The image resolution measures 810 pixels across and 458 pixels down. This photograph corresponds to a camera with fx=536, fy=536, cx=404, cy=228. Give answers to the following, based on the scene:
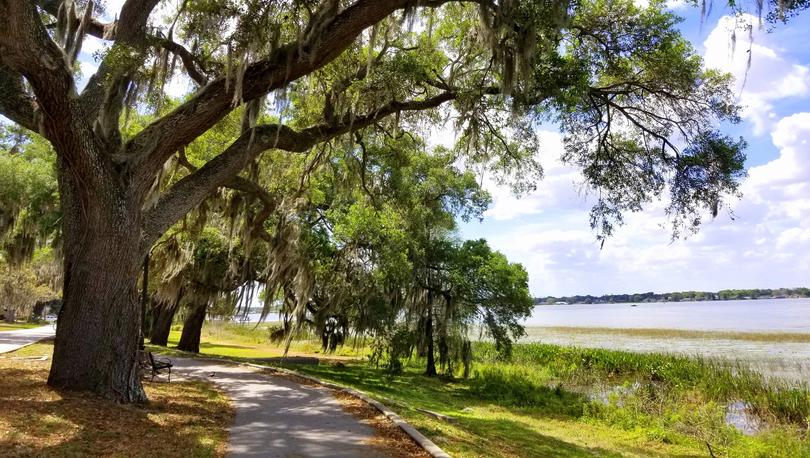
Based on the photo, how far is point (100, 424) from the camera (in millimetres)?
6395

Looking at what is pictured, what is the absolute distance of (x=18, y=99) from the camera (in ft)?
25.0

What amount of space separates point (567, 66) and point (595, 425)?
30.3ft

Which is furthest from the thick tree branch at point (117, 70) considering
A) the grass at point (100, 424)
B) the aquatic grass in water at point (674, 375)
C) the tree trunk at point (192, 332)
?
the aquatic grass in water at point (674, 375)

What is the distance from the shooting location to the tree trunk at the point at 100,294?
7.45 m

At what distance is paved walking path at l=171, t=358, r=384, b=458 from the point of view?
244 inches

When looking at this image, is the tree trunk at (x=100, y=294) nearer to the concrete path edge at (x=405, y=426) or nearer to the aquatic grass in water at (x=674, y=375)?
the concrete path edge at (x=405, y=426)

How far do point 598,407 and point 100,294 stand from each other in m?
12.7

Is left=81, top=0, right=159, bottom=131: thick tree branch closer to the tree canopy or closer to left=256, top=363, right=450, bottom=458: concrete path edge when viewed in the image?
the tree canopy

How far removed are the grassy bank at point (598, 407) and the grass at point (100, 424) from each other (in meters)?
2.99

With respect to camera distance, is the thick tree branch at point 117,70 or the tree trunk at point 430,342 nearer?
the thick tree branch at point 117,70

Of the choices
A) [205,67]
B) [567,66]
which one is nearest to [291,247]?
[205,67]

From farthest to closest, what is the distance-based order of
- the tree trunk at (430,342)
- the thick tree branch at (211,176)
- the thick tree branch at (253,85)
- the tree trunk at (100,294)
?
1. the tree trunk at (430,342)
2. the thick tree branch at (211,176)
3. the thick tree branch at (253,85)
4. the tree trunk at (100,294)

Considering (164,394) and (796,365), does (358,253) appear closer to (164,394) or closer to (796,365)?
(164,394)

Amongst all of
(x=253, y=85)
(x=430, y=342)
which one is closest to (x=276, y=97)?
(x=253, y=85)
